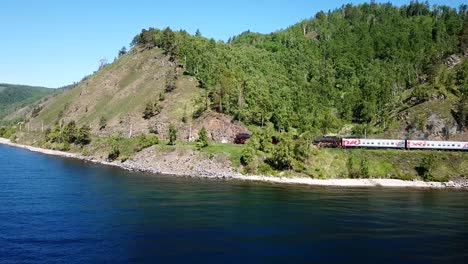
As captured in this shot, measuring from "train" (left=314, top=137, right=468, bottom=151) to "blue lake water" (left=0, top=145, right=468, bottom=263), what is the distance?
2435cm

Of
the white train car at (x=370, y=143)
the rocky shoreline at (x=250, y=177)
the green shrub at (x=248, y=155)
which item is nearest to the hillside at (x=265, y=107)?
the green shrub at (x=248, y=155)

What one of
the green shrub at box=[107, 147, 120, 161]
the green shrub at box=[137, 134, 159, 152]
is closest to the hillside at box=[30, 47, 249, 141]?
the green shrub at box=[137, 134, 159, 152]

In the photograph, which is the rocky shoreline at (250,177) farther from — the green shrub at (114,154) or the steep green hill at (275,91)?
the steep green hill at (275,91)

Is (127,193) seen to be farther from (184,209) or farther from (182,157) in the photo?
(182,157)

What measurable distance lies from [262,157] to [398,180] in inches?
1221

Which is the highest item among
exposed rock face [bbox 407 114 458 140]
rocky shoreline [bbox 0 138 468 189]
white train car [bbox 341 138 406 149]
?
exposed rock face [bbox 407 114 458 140]

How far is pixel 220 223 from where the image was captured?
52312 mm

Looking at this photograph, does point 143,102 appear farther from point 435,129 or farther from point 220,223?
point 220,223

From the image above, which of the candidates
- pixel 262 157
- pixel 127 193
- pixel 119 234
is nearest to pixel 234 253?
pixel 119 234

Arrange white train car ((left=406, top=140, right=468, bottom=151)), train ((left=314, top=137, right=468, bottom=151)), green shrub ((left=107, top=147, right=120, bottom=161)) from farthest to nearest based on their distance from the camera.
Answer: green shrub ((left=107, top=147, right=120, bottom=161)) → train ((left=314, top=137, right=468, bottom=151)) → white train car ((left=406, top=140, right=468, bottom=151))

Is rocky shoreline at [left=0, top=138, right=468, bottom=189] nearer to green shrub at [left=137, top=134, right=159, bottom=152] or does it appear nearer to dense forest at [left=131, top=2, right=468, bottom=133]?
green shrub at [left=137, top=134, right=159, bottom=152]

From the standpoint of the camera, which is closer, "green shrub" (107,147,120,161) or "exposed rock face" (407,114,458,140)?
"green shrub" (107,147,120,161)

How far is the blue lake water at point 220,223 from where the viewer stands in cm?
4159

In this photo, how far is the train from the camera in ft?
346
